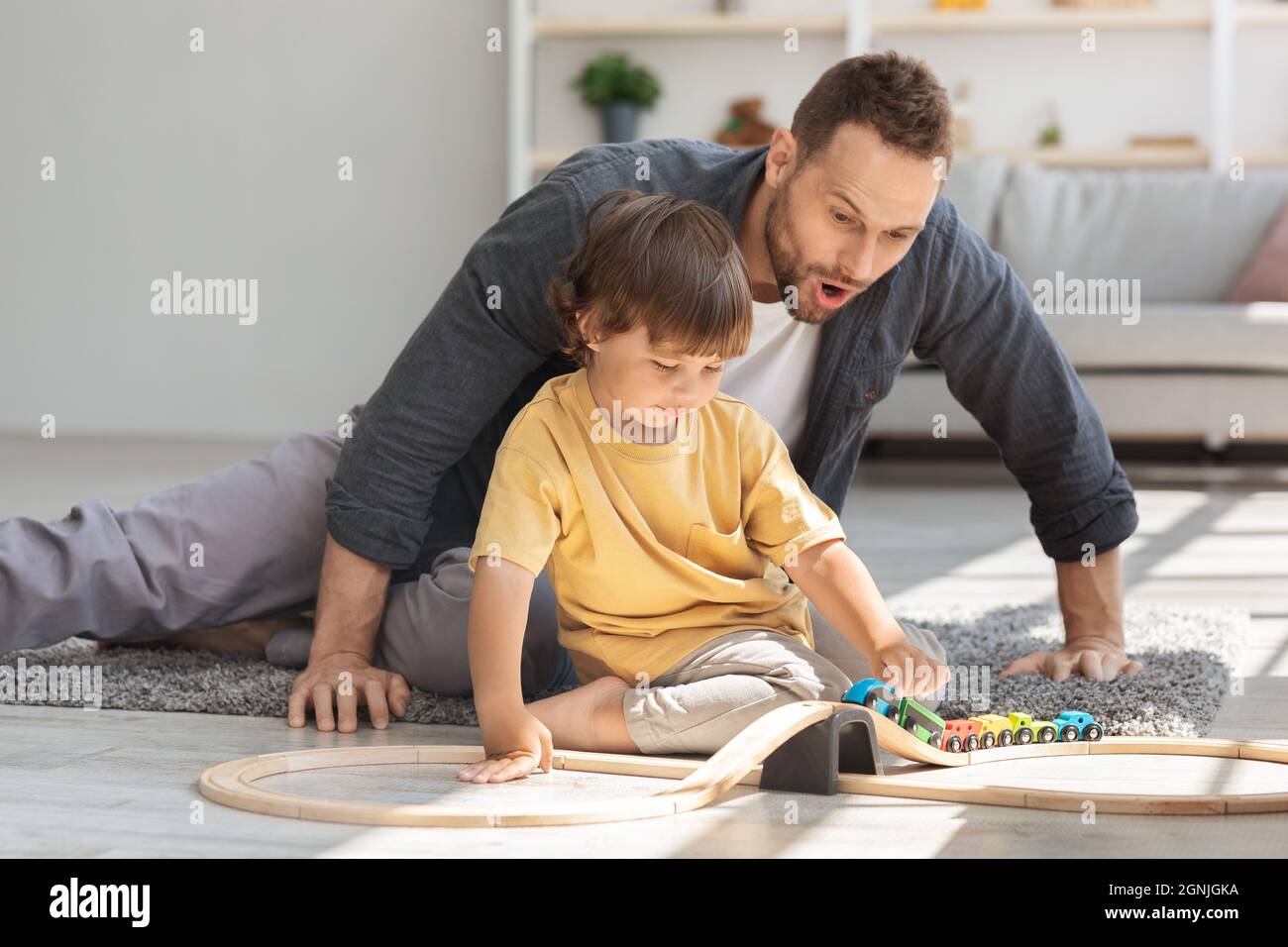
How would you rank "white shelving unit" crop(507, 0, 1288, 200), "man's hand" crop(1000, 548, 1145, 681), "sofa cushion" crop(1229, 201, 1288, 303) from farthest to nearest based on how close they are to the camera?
"white shelving unit" crop(507, 0, 1288, 200) < "sofa cushion" crop(1229, 201, 1288, 303) < "man's hand" crop(1000, 548, 1145, 681)

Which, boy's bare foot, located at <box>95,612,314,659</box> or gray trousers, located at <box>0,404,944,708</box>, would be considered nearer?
gray trousers, located at <box>0,404,944,708</box>

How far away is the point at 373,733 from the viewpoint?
1514 mm

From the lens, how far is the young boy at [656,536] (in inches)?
53.3

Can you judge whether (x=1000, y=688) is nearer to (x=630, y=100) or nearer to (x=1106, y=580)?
(x=1106, y=580)

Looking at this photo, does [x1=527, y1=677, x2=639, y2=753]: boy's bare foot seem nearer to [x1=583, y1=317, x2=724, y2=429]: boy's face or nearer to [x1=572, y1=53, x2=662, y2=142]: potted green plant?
[x1=583, y1=317, x2=724, y2=429]: boy's face

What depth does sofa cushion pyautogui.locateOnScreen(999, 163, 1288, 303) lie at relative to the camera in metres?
4.55

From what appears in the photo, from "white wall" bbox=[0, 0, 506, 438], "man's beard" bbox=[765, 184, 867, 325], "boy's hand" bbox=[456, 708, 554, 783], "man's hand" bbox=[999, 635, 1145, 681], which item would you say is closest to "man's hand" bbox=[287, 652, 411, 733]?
"boy's hand" bbox=[456, 708, 554, 783]

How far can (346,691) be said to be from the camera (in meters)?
1.55

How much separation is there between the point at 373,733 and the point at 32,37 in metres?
5.54

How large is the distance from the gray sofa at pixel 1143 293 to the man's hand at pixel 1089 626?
2368 mm

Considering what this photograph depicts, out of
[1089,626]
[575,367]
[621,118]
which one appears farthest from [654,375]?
[621,118]

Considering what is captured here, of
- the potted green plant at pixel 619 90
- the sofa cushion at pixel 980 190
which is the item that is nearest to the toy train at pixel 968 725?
the sofa cushion at pixel 980 190

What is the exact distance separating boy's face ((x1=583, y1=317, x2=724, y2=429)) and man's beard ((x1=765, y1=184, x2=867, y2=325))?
0.26m
